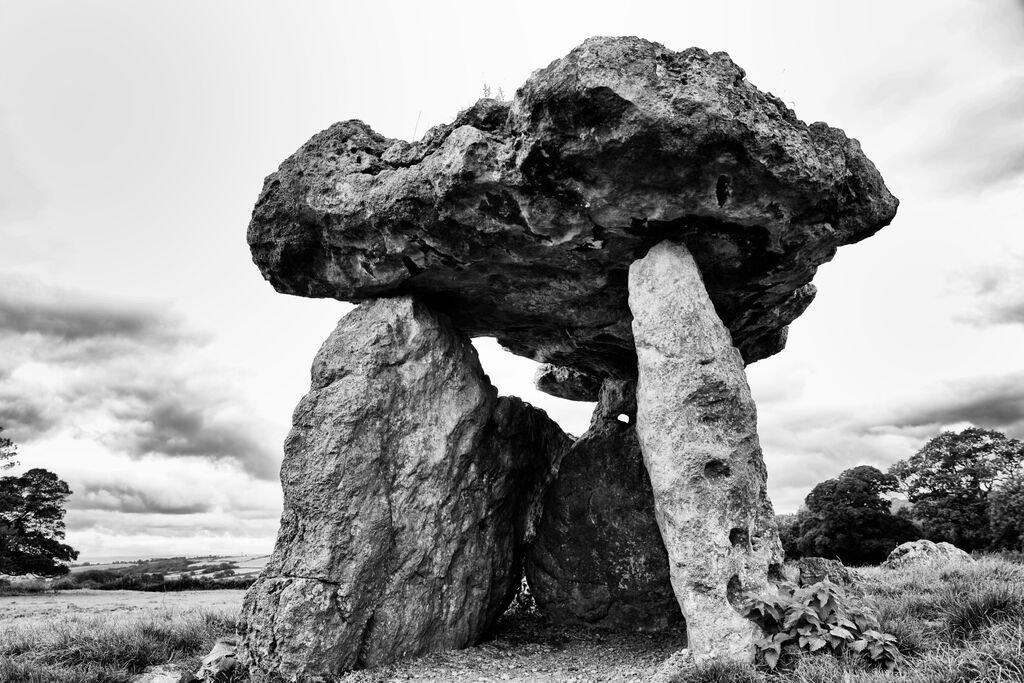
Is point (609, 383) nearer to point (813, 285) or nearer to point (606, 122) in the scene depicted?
point (813, 285)

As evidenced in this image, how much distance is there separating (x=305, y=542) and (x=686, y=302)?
578 centimetres

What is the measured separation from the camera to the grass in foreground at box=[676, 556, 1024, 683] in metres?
5.20

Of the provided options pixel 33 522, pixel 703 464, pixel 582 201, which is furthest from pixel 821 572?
pixel 33 522

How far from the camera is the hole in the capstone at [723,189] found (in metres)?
7.85

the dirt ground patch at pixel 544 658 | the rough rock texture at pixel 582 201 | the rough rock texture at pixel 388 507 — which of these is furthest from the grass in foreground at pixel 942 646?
the rough rock texture at pixel 582 201

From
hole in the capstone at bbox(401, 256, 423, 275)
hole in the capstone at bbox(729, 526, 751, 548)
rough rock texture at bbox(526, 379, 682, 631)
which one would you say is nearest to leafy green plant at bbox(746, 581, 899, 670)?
hole in the capstone at bbox(729, 526, 751, 548)

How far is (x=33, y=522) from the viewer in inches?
1136

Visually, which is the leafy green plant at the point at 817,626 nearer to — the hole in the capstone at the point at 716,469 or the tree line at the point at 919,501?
the hole in the capstone at the point at 716,469

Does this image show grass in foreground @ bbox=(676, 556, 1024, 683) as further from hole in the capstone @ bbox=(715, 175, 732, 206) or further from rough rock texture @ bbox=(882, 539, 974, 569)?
rough rock texture @ bbox=(882, 539, 974, 569)

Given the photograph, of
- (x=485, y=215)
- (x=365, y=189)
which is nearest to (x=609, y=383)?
(x=485, y=215)

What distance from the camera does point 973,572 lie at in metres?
10.5

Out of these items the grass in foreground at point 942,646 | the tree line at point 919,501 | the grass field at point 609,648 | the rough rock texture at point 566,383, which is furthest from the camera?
the tree line at point 919,501

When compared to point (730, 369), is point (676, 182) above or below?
above

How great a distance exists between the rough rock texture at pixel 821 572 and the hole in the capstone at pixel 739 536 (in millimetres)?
1344
